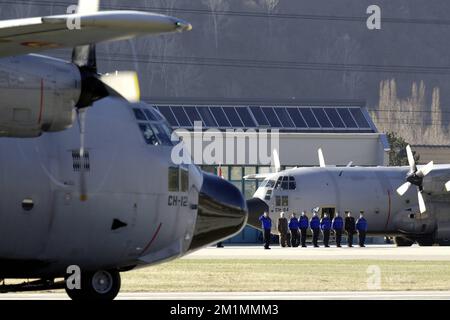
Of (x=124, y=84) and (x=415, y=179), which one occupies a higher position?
(x=124, y=84)

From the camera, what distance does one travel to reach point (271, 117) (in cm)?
7750

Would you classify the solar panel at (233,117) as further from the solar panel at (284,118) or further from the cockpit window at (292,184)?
→ the cockpit window at (292,184)

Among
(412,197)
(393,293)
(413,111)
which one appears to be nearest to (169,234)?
(393,293)

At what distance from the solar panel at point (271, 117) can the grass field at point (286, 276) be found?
3433cm

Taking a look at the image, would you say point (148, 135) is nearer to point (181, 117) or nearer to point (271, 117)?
point (181, 117)

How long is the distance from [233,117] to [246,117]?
1.03 metres

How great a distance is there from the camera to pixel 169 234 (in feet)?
69.5

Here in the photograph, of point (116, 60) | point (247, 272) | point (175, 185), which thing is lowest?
point (247, 272)

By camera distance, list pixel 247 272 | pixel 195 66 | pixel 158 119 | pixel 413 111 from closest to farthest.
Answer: pixel 158 119 → pixel 247 272 → pixel 413 111 → pixel 195 66

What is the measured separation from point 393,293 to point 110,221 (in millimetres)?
9276

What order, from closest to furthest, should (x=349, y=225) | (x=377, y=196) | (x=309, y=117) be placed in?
1. (x=349, y=225)
2. (x=377, y=196)
3. (x=309, y=117)

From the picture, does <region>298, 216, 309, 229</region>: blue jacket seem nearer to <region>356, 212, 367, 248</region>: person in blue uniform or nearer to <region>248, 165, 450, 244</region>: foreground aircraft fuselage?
<region>248, 165, 450, 244</region>: foreground aircraft fuselage

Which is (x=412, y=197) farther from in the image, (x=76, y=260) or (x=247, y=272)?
(x=76, y=260)

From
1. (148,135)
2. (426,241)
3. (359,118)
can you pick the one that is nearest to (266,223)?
(426,241)
